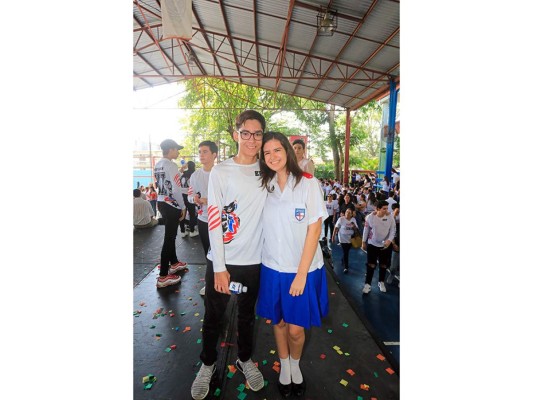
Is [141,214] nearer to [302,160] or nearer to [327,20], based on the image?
[302,160]

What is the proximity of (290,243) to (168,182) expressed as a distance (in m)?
2.23

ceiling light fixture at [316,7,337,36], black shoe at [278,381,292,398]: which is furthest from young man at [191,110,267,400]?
ceiling light fixture at [316,7,337,36]

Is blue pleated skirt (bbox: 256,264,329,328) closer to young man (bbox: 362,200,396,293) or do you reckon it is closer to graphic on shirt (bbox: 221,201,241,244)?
graphic on shirt (bbox: 221,201,241,244)

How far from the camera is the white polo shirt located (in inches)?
64.2

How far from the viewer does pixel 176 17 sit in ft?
15.3

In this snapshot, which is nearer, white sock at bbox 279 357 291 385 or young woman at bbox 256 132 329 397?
young woman at bbox 256 132 329 397

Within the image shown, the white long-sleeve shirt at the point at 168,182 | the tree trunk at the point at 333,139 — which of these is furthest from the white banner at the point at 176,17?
the tree trunk at the point at 333,139

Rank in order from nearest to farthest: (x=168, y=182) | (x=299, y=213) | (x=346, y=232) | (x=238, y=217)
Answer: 1. (x=299, y=213)
2. (x=238, y=217)
3. (x=168, y=182)
4. (x=346, y=232)

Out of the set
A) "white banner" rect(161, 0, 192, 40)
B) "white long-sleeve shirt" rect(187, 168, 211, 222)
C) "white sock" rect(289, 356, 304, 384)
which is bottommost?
"white sock" rect(289, 356, 304, 384)

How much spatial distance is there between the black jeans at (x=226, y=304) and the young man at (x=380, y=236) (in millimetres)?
2702

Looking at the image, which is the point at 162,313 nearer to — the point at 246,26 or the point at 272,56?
the point at 246,26

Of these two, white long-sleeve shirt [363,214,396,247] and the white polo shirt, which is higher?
the white polo shirt

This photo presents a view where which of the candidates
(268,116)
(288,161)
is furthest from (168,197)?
(268,116)

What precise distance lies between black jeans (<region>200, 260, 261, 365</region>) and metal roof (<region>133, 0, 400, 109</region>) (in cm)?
699
